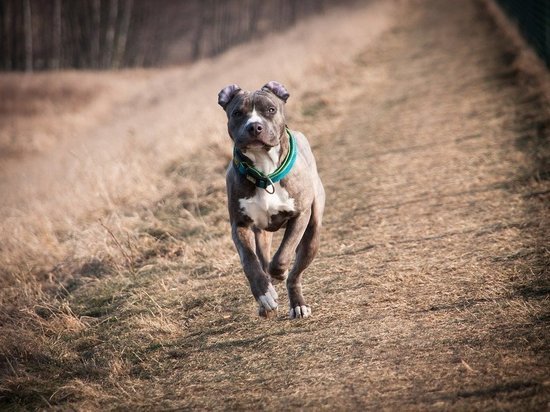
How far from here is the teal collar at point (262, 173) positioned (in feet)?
14.6

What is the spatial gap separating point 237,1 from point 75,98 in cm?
2863

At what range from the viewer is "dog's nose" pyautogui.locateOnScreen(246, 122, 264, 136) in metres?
4.34

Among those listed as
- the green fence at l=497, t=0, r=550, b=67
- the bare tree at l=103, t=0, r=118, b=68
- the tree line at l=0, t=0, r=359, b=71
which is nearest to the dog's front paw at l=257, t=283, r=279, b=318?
the green fence at l=497, t=0, r=550, b=67

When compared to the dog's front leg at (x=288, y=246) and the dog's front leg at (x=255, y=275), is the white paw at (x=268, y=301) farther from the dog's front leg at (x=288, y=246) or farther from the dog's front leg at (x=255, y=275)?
the dog's front leg at (x=288, y=246)

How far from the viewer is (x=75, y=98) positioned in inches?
1125

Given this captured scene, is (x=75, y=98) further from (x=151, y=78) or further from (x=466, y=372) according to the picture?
(x=466, y=372)

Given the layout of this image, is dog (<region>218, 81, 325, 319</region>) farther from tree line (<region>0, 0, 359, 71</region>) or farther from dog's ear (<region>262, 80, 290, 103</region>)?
tree line (<region>0, 0, 359, 71</region>)

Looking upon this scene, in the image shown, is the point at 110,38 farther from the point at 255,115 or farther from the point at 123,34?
the point at 255,115

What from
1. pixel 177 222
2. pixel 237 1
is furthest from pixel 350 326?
pixel 237 1

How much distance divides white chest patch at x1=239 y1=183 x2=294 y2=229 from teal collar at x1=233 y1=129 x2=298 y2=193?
0.05 m

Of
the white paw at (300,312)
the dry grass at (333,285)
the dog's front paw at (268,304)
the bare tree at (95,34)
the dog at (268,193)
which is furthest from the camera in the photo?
the bare tree at (95,34)

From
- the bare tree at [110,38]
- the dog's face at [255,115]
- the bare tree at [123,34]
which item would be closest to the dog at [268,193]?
the dog's face at [255,115]

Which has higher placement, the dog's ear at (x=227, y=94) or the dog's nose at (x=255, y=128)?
the dog's ear at (x=227, y=94)

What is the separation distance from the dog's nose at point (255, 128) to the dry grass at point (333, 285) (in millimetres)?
1517
